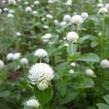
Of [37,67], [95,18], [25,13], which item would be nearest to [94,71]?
[95,18]

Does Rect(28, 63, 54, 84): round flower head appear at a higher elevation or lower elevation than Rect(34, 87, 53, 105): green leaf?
higher

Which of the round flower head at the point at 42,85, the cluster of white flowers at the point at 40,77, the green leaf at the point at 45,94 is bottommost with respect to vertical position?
the green leaf at the point at 45,94

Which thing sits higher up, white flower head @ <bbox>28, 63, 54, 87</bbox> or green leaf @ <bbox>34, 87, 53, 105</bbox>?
white flower head @ <bbox>28, 63, 54, 87</bbox>

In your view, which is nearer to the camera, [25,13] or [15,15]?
[15,15]

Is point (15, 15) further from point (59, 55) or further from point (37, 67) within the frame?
point (37, 67)

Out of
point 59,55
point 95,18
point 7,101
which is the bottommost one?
point 7,101

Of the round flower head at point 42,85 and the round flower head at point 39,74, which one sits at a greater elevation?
the round flower head at point 39,74

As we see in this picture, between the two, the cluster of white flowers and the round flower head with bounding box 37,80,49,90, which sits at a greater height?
the cluster of white flowers

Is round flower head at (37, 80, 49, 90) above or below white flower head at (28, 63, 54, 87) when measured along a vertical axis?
below

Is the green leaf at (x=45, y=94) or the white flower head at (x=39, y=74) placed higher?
the white flower head at (x=39, y=74)

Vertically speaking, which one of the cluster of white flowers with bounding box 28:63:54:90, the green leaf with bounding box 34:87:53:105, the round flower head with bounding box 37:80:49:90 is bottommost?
the green leaf with bounding box 34:87:53:105

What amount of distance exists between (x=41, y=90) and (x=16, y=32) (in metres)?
1.67

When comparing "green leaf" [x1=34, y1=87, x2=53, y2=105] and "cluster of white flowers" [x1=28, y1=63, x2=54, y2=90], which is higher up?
"cluster of white flowers" [x1=28, y1=63, x2=54, y2=90]

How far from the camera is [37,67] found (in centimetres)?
132
